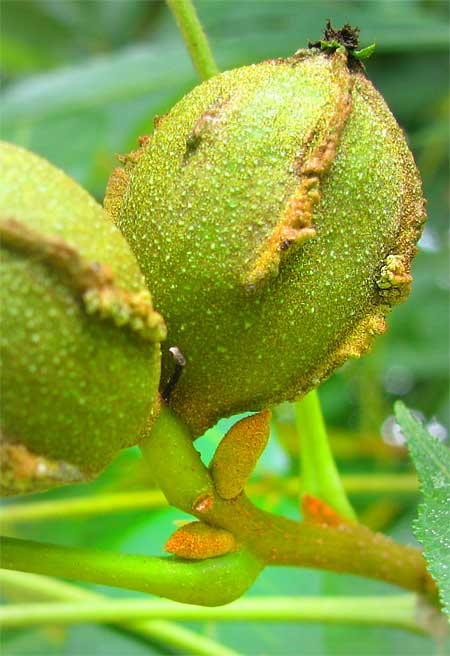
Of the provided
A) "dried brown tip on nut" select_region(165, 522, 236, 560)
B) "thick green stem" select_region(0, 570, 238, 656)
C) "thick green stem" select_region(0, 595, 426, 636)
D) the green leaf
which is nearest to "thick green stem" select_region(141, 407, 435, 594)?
"dried brown tip on nut" select_region(165, 522, 236, 560)

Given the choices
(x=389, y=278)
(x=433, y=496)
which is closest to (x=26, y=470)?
(x=389, y=278)

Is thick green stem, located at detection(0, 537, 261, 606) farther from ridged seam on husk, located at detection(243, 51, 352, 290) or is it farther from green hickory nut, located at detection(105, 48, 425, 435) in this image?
ridged seam on husk, located at detection(243, 51, 352, 290)

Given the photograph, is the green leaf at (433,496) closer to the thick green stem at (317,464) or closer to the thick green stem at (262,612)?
the thick green stem at (317,464)

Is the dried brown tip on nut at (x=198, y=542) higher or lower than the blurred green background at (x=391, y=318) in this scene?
lower

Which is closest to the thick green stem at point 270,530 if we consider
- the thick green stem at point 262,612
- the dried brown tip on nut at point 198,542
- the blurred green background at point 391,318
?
the dried brown tip on nut at point 198,542

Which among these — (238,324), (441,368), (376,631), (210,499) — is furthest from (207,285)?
(441,368)

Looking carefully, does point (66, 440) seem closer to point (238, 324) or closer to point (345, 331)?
point (238, 324)
